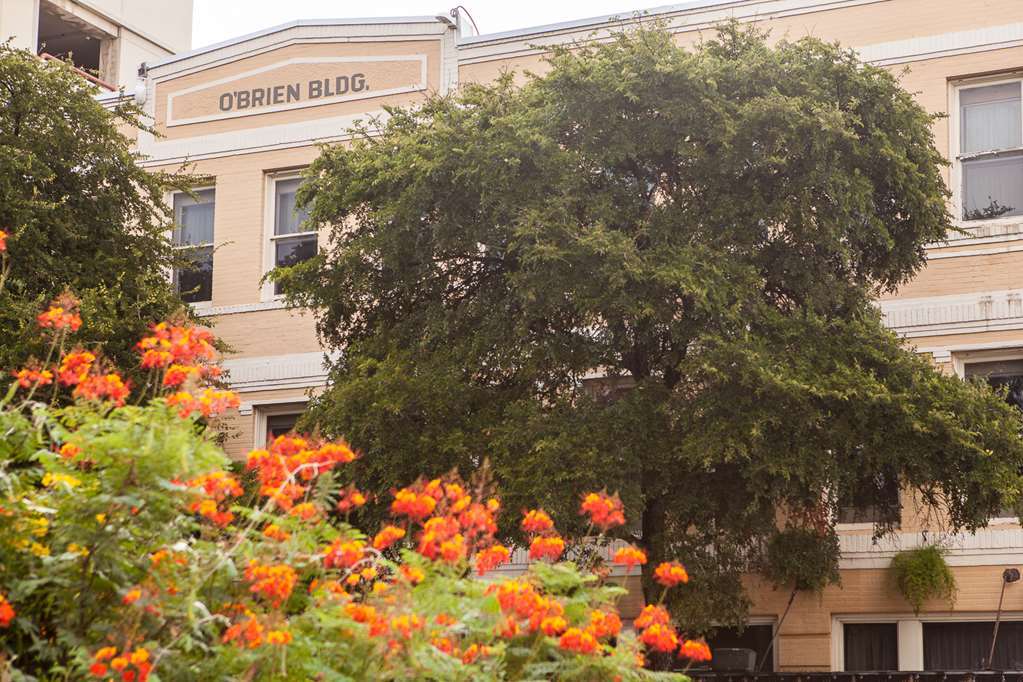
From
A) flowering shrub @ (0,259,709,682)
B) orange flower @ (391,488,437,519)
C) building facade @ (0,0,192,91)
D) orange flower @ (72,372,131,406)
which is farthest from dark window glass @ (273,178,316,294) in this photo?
orange flower @ (391,488,437,519)

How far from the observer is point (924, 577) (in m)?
20.4

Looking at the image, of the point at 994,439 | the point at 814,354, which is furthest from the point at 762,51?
the point at 994,439

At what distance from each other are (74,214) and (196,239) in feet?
15.1

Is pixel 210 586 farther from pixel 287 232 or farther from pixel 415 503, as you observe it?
pixel 287 232

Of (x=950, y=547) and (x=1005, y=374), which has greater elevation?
(x=1005, y=374)

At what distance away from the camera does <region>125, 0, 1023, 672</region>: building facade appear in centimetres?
2095

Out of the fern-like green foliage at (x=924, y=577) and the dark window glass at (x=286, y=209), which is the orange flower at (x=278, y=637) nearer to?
the fern-like green foliage at (x=924, y=577)

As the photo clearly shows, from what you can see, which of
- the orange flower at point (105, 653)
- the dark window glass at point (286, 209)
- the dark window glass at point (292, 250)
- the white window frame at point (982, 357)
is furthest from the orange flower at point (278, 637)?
the dark window glass at point (286, 209)

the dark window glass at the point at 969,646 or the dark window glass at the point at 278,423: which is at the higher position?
the dark window glass at the point at 278,423

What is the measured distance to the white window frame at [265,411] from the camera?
25.0 meters

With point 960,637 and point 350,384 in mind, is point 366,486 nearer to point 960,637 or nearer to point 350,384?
point 350,384

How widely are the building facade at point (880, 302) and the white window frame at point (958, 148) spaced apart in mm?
26

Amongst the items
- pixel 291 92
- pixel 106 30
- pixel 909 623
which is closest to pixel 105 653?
pixel 909 623

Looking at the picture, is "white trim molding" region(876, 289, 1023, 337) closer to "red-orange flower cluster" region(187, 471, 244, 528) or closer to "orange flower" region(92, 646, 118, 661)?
"red-orange flower cluster" region(187, 471, 244, 528)
